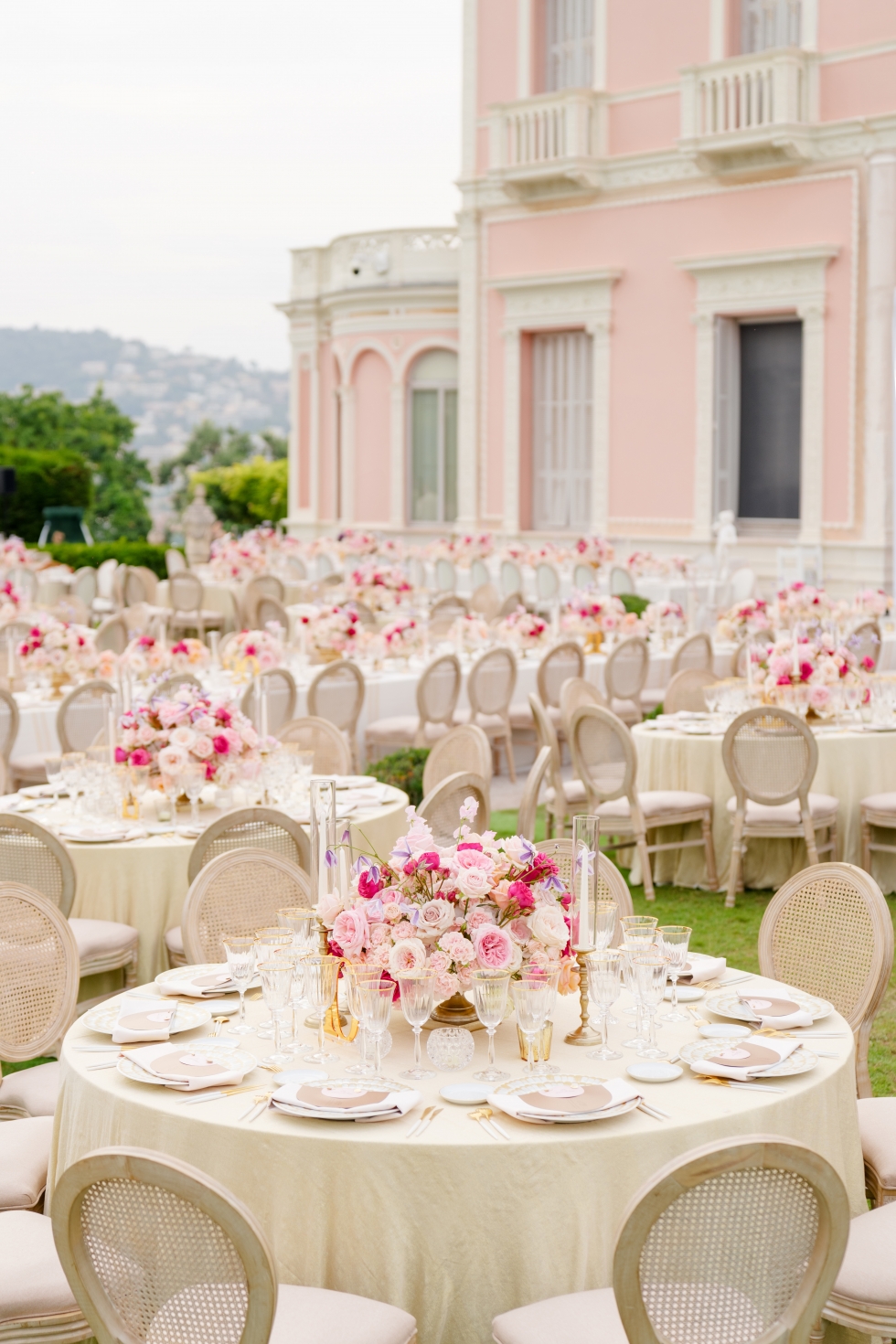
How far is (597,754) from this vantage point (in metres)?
7.16

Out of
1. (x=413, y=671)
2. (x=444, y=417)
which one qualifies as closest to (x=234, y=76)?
(x=444, y=417)

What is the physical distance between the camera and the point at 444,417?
22.6m

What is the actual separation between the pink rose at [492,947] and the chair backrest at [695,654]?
22.7ft

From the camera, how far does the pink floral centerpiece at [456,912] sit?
10.0ft

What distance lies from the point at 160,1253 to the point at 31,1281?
2.16ft

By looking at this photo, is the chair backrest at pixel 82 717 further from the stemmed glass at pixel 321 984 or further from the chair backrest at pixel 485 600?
the chair backrest at pixel 485 600

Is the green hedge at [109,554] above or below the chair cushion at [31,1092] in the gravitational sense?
above

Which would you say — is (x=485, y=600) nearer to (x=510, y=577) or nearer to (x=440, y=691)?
(x=510, y=577)

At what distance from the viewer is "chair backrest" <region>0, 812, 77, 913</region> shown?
477 centimetres

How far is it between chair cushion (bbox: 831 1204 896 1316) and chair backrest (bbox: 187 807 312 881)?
214 cm

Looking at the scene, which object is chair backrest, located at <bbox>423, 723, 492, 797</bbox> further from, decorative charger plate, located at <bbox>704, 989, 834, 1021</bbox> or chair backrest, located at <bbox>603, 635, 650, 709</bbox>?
chair backrest, located at <bbox>603, 635, 650, 709</bbox>

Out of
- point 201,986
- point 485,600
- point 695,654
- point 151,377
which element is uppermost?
point 151,377

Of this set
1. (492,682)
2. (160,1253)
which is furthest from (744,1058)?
(492,682)

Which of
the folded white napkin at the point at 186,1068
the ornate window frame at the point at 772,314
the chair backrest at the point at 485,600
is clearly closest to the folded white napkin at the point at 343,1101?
the folded white napkin at the point at 186,1068
